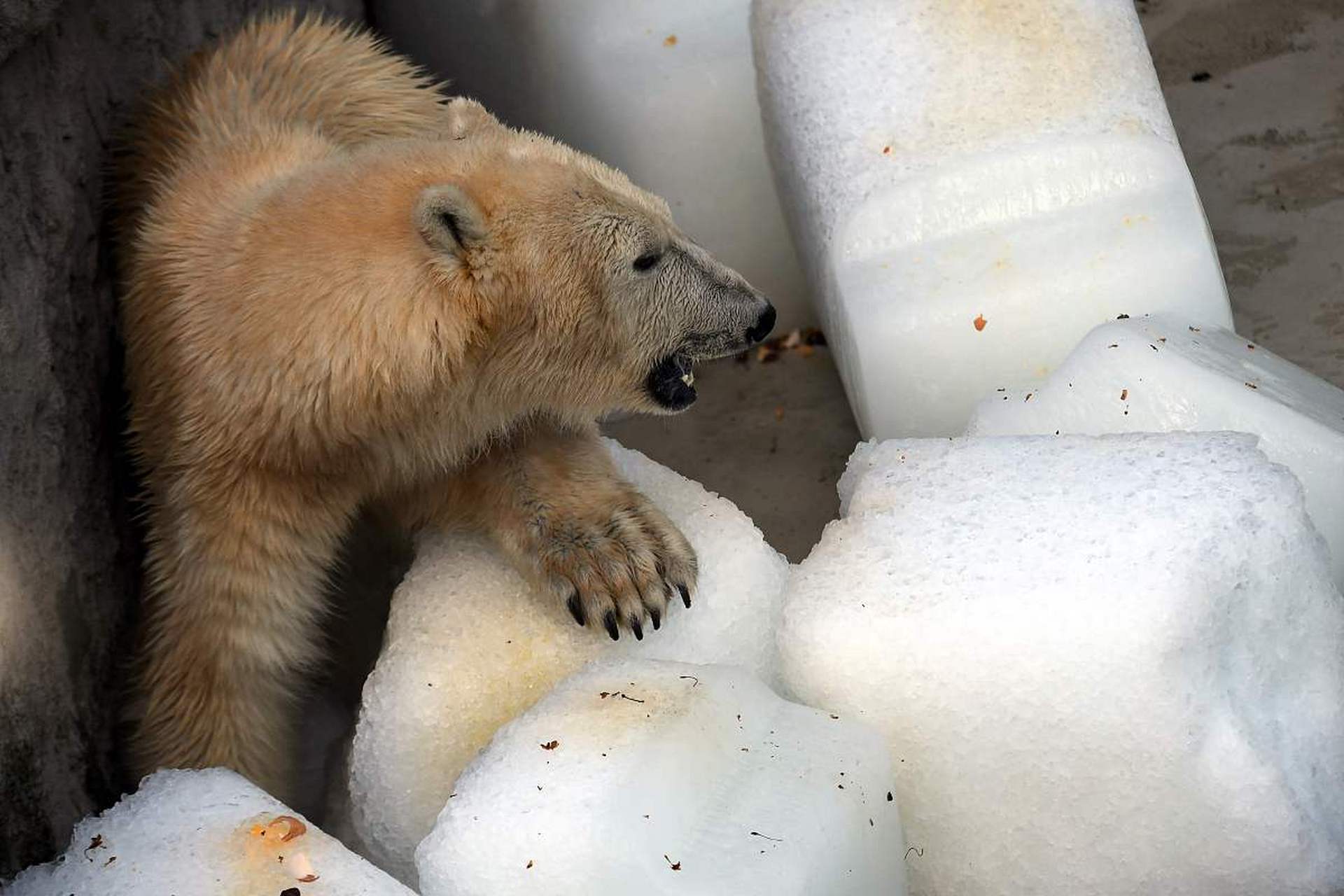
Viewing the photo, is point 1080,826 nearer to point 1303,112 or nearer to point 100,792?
point 100,792

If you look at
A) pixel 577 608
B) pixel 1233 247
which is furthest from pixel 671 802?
pixel 1233 247

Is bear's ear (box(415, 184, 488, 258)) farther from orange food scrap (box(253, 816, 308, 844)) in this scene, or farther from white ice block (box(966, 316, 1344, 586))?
white ice block (box(966, 316, 1344, 586))

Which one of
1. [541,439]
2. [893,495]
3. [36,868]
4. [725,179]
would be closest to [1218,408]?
[893,495]

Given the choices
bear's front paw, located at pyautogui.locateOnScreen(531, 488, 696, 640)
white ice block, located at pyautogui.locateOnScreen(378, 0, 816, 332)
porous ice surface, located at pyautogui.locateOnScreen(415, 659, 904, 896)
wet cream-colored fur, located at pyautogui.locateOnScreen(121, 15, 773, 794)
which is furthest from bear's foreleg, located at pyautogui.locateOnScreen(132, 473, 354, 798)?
white ice block, located at pyautogui.locateOnScreen(378, 0, 816, 332)

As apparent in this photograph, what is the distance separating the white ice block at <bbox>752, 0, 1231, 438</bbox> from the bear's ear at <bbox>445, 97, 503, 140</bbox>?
543 mm

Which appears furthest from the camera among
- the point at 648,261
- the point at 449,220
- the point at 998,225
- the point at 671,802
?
the point at 998,225

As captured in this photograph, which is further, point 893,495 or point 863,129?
point 863,129

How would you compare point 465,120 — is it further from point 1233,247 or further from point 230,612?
point 1233,247

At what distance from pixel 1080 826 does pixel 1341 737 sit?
30cm

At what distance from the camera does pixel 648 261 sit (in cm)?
175

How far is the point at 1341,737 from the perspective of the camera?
1606 mm

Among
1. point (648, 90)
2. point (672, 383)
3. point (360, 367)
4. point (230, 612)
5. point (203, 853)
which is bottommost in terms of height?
point (203, 853)

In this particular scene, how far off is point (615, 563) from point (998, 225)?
748mm

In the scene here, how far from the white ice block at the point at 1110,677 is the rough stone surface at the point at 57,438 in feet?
2.86
